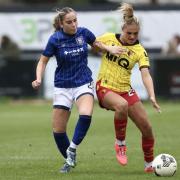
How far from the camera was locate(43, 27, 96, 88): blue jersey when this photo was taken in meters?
11.5

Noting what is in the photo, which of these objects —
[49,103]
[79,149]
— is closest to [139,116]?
[79,149]

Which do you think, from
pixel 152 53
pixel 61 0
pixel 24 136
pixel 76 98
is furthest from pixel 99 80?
pixel 61 0

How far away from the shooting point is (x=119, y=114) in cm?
1150

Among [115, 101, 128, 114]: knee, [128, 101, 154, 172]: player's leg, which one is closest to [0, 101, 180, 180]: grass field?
[128, 101, 154, 172]: player's leg

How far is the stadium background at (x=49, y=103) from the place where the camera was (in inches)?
483

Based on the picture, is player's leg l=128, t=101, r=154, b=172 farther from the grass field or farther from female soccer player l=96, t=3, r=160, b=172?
the grass field

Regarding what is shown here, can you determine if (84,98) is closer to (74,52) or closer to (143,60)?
(74,52)

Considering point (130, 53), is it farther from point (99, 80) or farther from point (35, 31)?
point (35, 31)

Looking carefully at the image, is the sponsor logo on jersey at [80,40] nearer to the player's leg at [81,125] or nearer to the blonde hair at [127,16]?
the blonde hair at [127,16]

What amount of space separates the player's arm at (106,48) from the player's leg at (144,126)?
722 millimetres

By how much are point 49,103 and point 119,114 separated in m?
14.4

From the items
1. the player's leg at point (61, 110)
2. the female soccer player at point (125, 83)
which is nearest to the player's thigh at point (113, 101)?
the female soccer player at point (125, 83)

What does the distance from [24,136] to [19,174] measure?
232 inches

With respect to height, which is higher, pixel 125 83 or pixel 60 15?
pixel 60 15
